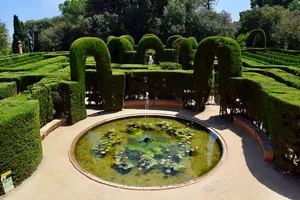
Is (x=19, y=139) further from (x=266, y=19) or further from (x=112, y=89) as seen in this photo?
(x=266, y=19)

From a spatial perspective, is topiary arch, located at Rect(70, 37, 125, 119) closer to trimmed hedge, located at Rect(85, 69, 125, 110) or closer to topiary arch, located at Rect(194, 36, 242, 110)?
trimmed hedge, located at Rect(85, 69, 125, 110)

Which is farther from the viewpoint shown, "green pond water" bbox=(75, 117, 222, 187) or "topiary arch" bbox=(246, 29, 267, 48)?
"topiary arch" bbox=(246, 29, 267, 48)

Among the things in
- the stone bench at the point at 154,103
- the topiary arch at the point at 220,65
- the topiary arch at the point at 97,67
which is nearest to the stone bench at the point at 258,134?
the topiary arch at the point at 220,65

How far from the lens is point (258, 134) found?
847 centimetres

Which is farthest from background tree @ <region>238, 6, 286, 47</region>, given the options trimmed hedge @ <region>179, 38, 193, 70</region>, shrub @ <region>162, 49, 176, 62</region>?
trimmed hedge @ <region>179, 38, 193, 70</region>

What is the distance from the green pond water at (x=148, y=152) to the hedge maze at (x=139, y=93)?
63.6 inches

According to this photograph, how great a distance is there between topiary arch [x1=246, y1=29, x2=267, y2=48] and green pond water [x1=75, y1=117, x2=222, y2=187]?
25.5 meters

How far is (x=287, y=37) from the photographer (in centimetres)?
3033

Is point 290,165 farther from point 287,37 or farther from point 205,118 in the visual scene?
point 287,37

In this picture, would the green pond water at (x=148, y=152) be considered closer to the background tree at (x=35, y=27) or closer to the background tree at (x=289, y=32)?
→ the background tree at (x=289, y=32)

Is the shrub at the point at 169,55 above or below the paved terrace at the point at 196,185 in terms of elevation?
above

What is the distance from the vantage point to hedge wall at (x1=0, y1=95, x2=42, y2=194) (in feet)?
18.4

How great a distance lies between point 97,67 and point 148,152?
5350 millimetres

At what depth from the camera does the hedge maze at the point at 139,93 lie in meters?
6.13
